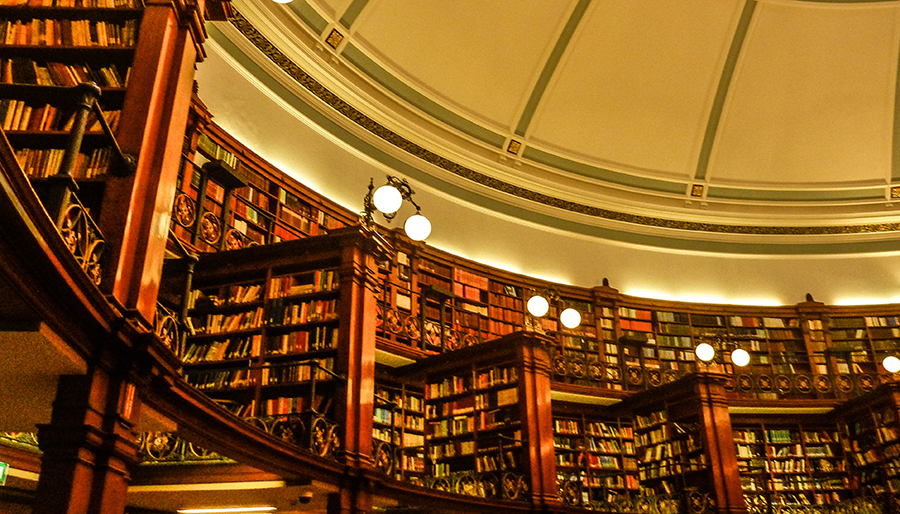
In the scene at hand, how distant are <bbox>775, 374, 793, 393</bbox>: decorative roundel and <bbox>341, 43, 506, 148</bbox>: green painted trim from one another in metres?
5.05

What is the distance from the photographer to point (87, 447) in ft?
9.32

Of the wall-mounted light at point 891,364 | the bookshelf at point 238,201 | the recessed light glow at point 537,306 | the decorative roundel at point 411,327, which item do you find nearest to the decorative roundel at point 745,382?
the wall-mounted light at point 891,364

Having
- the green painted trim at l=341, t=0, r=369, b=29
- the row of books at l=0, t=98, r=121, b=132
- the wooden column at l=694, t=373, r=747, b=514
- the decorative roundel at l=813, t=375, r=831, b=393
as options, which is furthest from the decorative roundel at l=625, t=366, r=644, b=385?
the row of books at l=0, t=98, r=121, b=132

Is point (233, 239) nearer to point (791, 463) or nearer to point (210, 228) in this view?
point (210, 228)

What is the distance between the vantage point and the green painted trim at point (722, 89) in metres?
11.3

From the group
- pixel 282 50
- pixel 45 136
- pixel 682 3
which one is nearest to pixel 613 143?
pixel 682 3

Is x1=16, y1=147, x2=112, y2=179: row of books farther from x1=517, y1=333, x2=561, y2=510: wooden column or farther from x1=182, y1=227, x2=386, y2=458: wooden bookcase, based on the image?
x1=517, y1=333, x2=561, y2=510: wooden column

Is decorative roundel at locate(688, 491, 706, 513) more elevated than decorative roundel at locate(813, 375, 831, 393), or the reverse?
decorative roundel at locate(813, 375, 831, 393)

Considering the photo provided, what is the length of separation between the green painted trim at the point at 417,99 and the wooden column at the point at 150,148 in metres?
6.21

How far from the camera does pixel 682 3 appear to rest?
11.0 meters

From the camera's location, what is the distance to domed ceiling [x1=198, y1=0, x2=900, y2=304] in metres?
9.74

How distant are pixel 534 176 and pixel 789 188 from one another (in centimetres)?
427

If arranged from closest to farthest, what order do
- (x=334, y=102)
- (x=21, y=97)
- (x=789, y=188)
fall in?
(x=21, y=97)
(x=334, y=102)
(x=789, y=188)

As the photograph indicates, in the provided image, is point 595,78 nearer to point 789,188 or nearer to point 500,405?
point 789,188
